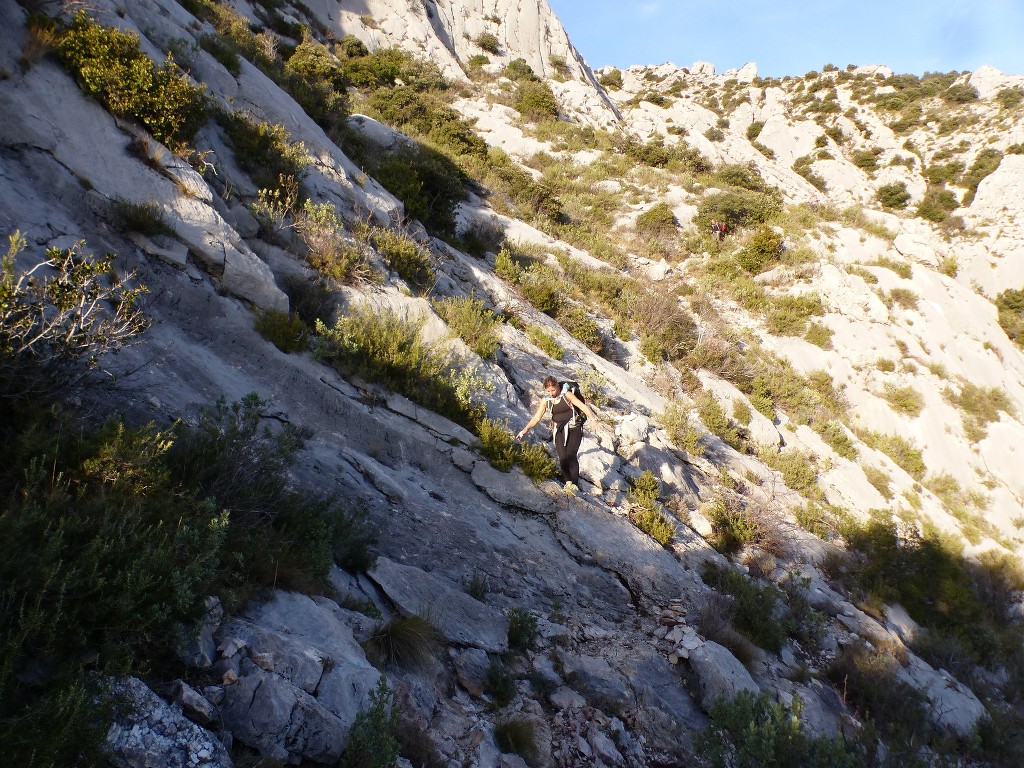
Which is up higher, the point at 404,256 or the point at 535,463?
the point at 404,256

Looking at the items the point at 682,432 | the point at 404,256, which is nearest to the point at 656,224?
the point at 682,432

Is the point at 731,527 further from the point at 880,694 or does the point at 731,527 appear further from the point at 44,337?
the point at 44,337

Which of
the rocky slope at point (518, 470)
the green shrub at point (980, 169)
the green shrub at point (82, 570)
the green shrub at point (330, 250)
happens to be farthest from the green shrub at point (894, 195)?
the green shrub at point (82, 570)

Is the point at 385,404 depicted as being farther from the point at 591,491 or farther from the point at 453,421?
the point at 591,491

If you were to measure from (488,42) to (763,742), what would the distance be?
40843 mm

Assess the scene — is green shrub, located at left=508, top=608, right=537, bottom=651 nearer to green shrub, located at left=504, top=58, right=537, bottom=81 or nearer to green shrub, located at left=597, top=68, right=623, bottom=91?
green shrub, located at left=504, top=58, right=537, bottom=81

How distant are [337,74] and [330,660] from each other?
2312cm

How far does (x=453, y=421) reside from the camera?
7.45m

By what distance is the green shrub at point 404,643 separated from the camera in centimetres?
357

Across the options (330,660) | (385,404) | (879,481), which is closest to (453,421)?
(385,404)

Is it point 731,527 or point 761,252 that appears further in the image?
point 761,252

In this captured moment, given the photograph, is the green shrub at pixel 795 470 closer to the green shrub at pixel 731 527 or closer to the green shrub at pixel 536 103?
the green shrub at pixel 731 527

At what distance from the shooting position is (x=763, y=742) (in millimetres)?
3371

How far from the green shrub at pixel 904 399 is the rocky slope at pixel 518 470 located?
93 mm
